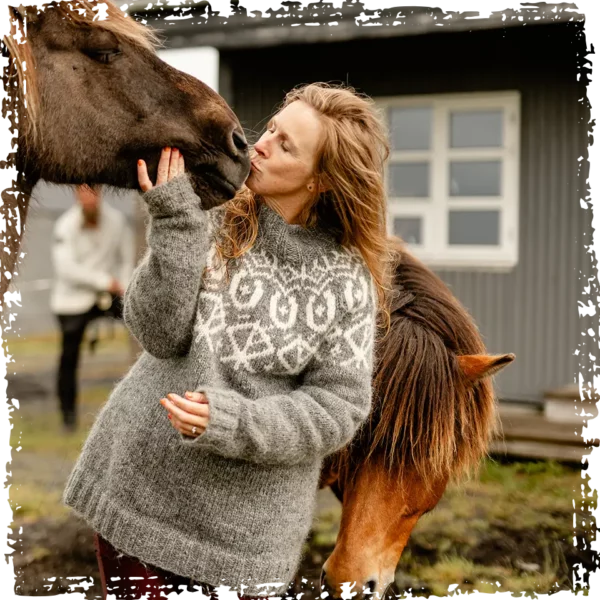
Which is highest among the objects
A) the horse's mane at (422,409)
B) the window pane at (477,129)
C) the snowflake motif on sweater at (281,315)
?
the window pane at (477,129)

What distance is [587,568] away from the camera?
12.5 ft

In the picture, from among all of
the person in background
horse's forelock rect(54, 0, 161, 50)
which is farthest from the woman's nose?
the person in background

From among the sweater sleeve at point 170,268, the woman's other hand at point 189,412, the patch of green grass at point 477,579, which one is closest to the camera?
the woman's other hand at point 189,412

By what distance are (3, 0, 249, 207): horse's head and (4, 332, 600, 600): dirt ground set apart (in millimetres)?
1520

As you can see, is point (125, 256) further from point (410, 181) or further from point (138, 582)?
point (138, 582)

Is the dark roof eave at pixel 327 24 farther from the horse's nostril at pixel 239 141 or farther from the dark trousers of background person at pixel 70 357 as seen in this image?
the horse's nostril at pixel 239 141

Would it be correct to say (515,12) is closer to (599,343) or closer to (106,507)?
(599,343)

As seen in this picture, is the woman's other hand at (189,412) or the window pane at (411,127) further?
the window pane at (411,127)

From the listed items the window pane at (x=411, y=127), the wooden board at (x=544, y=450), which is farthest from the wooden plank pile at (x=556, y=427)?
the window pane at (x=411, y=127)

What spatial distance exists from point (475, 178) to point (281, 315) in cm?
592

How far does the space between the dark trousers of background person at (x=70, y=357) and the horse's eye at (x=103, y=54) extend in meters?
4.53

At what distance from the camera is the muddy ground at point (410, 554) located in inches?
143

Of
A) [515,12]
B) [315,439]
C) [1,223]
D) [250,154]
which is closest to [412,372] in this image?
[315,439]

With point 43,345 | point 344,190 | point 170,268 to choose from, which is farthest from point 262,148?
point 43,345
